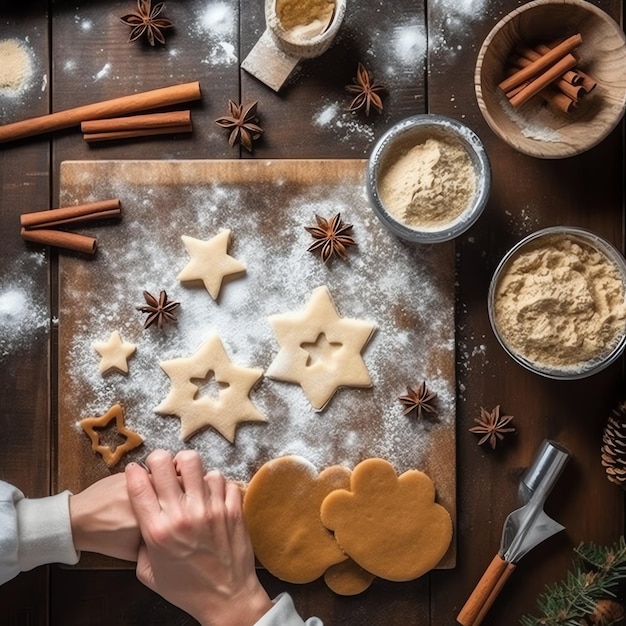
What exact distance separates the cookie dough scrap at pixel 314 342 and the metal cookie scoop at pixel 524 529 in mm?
311

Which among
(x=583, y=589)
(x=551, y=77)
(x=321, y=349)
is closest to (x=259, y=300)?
A: (x=321, y=349)

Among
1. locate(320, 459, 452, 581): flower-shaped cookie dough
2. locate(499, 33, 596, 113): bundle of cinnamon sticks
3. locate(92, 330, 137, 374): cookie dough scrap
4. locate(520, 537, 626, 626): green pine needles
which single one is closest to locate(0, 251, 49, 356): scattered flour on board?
locate(92, 330, 137, 374): cookie dough scrap

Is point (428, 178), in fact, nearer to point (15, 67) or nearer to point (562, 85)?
point (562, 85)

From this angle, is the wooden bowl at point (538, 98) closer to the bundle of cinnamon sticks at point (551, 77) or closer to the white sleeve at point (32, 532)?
the bundle of cinnamon sticks at point (551, 77)

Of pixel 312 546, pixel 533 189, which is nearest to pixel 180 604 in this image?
pixel 312 546

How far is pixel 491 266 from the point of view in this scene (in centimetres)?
140

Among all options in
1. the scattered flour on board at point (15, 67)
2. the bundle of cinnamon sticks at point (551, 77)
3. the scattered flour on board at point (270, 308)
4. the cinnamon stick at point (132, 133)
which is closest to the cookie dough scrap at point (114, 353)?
the scattered flour on board at point (270, 308)

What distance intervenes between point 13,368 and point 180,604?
471 millimetres

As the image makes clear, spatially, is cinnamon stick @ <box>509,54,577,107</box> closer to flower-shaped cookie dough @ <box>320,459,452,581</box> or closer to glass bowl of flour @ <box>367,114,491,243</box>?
glass bowl of flour @ <box>367,114,491,243</box>

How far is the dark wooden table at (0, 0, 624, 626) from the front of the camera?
55.0 inches

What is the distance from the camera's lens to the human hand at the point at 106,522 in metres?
1.31

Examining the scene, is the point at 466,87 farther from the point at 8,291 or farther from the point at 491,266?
the point at 8,291

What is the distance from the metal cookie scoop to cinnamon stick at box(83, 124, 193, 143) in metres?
0.79

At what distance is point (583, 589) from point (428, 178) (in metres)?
0.68
